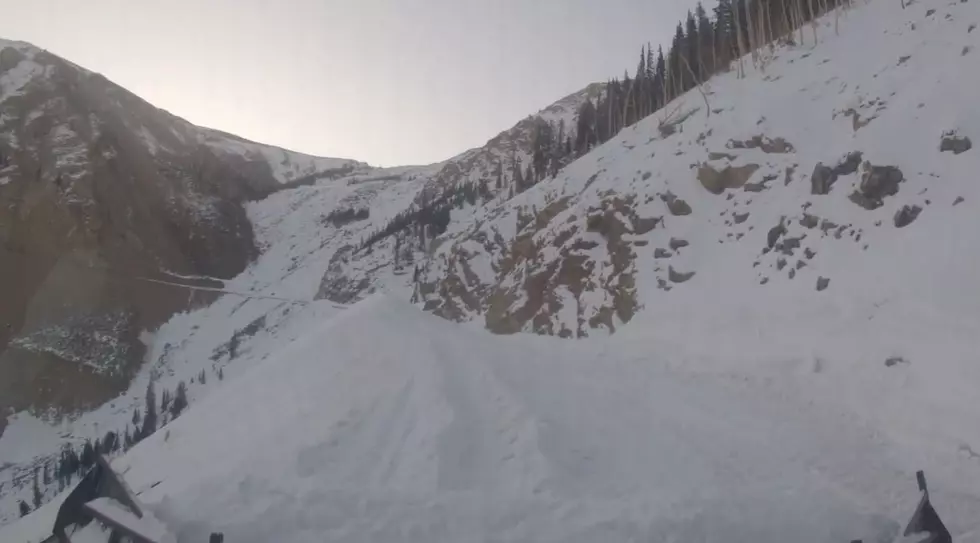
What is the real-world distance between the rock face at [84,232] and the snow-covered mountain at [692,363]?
68.4 metres

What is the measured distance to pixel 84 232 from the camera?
9669cm

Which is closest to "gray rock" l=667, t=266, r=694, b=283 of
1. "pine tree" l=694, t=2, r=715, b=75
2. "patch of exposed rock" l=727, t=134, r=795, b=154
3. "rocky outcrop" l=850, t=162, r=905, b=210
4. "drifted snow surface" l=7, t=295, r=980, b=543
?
"rocky outcrop" l=850, t=162, r=905, b=210

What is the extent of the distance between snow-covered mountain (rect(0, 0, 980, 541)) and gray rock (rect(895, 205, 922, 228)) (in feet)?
0.17

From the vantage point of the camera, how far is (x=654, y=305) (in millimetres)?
24094

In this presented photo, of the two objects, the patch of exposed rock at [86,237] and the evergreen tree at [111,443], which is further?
the patch of exposed rock at [86,237]

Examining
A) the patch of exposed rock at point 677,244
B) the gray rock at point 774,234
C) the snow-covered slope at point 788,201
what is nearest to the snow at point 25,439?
the snow-covered slope at point 788,201

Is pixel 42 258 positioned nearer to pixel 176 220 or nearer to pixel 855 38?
pixel 176 220

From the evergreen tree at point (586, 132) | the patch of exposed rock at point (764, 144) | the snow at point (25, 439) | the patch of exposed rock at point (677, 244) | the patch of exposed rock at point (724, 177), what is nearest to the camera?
the patch of exposed rock at point (677, 244)

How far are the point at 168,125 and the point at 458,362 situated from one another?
151735 mm

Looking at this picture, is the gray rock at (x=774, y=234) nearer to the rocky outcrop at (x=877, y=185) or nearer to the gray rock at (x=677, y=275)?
the rocky outcrop at (x=877, y=185)

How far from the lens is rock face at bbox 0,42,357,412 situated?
83.4 meters

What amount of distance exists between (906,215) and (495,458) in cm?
1458

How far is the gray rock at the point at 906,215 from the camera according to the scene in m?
18.7

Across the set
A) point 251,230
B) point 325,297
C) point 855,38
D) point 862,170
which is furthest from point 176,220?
point 862,170
